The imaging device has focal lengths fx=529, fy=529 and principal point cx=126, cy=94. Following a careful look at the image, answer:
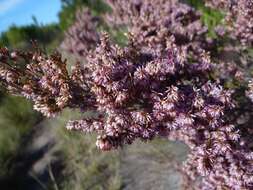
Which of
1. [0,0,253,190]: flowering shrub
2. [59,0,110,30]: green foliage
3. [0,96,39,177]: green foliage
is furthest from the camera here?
[59,0,110,30]: green foliage

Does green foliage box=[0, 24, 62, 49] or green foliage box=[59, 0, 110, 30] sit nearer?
green foliage box=[59, 0, 110, 30]

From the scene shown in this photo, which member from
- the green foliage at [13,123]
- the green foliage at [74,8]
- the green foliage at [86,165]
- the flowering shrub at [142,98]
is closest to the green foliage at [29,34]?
the green foliage at [74,8]

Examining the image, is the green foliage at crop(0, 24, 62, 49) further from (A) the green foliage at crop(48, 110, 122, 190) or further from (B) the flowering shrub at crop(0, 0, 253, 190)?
(B) the flowering shrub at crop(0, 0, 253, 190)

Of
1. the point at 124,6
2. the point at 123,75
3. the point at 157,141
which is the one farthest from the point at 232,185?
the point at 124,6

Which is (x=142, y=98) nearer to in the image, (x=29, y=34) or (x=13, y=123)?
(x=13, y=123)

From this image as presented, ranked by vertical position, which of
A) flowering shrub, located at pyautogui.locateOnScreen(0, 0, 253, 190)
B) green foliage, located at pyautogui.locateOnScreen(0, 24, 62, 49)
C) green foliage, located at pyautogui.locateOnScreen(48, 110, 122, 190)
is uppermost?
green foliage, located at pyautogui.locateOnScreen(0, 24, 62, 49)

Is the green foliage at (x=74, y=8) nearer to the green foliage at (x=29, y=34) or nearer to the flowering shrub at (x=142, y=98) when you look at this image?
the green foliage at (x=29, y=34)

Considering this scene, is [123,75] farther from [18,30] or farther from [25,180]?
[18,30]

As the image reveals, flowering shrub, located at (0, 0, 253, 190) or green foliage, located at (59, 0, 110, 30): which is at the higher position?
green foliage, located at (59, 0, 110, 30)

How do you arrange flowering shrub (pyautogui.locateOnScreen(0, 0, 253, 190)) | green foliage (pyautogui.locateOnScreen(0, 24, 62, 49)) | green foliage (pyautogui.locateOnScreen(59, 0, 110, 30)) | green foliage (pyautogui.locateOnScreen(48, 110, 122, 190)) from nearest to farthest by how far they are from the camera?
flowering shrub (pyautogui.locateOnScreen(0, 0, 253, 190)), green foliage (pyautogui.locateOnScreen(48, 110, 122, 190)), green foliage (pyautogui.locateOnScreen(59, 0, 110, 30)), green foliage (pyautogui.locateOnScreen(0, 24, 62, 49))

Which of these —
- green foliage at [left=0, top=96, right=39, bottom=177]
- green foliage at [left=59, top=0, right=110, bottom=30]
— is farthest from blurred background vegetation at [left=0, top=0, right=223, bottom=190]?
green foliage at [left=59, top=0, right=110, bottom=30]
